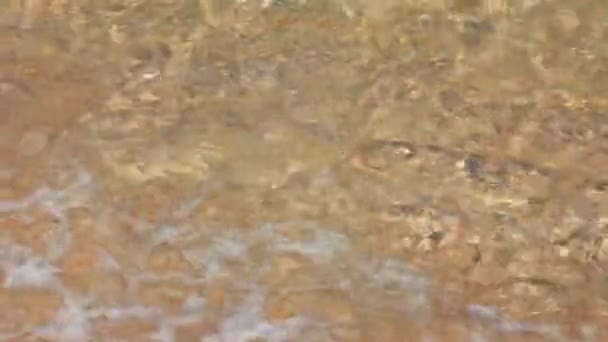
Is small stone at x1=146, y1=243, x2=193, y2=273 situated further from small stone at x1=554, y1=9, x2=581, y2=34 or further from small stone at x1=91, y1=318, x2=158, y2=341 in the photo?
small stone at x1=554, y1=9, x2=581, y2=34

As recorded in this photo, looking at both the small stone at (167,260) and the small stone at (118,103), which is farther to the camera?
the small stone at (118,103)

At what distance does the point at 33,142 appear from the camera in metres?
1.52

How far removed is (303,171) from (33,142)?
404 mm

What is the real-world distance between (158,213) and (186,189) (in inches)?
2.2

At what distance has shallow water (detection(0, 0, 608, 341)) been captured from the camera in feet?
4.50

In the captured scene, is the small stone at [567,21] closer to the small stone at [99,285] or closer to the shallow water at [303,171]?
the shallow water at [303,171]

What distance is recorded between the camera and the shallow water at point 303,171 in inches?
54.0

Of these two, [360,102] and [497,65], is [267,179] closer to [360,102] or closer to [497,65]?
[360,102]

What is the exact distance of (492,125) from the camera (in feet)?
5.08

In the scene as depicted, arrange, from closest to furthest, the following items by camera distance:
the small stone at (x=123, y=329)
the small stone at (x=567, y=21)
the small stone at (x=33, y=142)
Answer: the small stone at (x=123, y=329) → the small stone at (x=33, y=142) → the small stone at (x=567, y=21)

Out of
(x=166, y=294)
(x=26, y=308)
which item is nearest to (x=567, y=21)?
(x=166, y=294)

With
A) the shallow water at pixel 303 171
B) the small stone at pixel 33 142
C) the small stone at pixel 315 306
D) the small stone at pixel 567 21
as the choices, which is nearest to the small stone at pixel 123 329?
the shallow water at pixel 303 171

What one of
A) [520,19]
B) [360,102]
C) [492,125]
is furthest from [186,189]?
[520,19]

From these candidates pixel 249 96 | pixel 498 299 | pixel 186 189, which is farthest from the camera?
pixel 249 96
